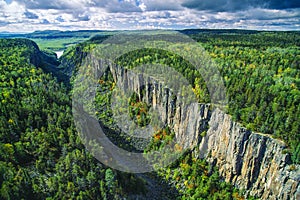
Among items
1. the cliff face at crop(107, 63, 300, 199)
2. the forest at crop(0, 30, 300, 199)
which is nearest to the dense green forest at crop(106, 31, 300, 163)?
the forest at crop(0, 30, 300, 199)

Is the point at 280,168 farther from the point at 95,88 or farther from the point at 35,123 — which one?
the point at 95,88

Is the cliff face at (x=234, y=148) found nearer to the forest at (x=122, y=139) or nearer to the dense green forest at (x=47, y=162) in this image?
the forest at (x=122, y=139)

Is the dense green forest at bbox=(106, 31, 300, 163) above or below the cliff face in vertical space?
above

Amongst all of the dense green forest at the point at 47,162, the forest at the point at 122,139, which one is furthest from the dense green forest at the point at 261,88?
the dense green forest at the point at 47,162

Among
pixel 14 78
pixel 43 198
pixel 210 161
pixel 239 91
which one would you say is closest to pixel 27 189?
pixel 43 198

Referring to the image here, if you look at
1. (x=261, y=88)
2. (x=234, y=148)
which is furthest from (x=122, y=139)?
(x=261, y=88)

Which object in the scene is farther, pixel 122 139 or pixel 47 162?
pixel 122 139

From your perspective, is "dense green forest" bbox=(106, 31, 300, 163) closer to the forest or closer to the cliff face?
the forest

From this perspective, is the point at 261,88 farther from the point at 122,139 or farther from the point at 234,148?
the point at 122,139
